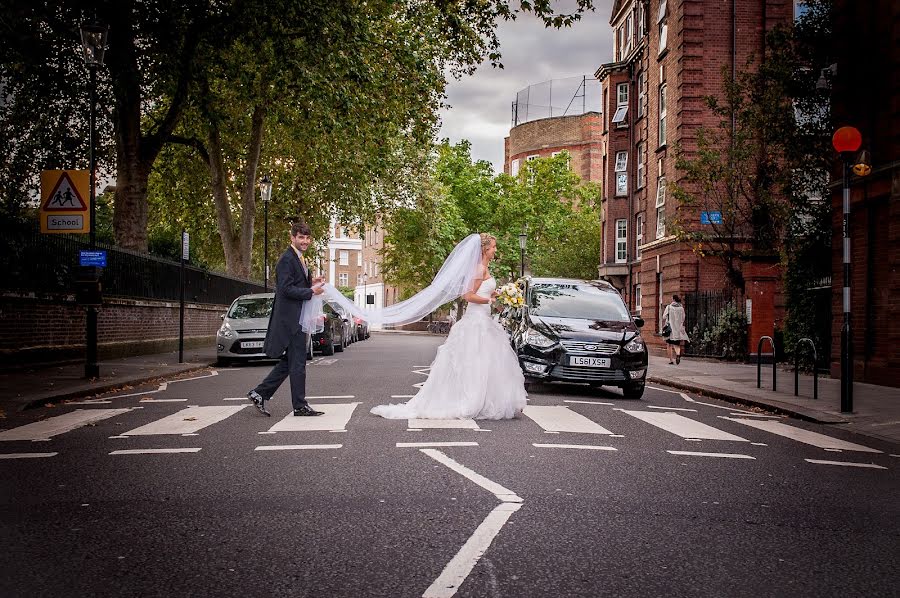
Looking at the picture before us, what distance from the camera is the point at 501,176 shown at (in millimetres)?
60688

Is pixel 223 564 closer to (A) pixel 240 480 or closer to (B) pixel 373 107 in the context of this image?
(A) pixel 240 480

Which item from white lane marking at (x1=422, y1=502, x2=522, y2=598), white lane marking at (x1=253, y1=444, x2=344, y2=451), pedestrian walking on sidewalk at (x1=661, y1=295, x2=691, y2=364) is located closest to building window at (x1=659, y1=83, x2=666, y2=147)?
pedestrian walking on sidewalk at (x1=661, y1=295, x2=691, y2=364)

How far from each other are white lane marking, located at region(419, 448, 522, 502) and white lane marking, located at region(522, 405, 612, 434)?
6.96ft

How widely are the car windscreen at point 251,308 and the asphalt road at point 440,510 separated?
1179 cm

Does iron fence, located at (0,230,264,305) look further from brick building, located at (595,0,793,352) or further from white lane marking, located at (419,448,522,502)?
brick building, located at (595,0,793,352)

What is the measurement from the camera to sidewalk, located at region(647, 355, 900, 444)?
11.1 m

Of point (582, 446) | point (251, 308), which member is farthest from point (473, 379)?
point (251, 308)

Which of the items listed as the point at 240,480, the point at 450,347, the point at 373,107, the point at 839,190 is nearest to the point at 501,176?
the point at 373,107

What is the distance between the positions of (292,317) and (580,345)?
5.15 meters

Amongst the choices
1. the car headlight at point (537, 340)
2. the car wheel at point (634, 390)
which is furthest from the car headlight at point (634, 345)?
the car headlight at point (537, 340)

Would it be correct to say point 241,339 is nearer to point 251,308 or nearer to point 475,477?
point 251,308

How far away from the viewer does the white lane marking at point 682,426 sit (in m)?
9.22

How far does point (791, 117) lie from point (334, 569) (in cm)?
2059

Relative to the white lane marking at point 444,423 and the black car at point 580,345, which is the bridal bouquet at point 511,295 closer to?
the black car at point 580,345
